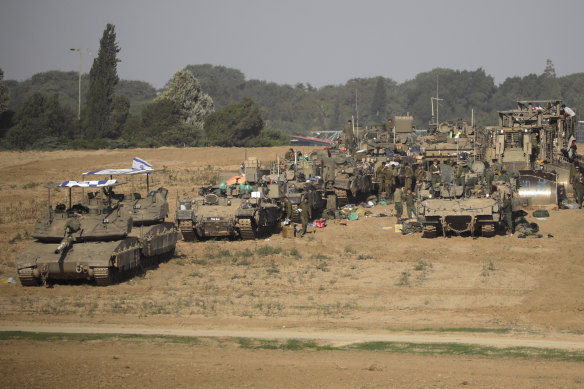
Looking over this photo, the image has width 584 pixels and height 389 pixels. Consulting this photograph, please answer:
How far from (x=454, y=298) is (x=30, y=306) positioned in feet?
28.1

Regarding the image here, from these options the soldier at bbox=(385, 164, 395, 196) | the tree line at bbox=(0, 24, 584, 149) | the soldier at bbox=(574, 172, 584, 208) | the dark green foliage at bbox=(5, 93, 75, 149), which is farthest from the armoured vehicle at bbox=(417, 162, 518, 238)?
the dark green foliage at bbox=(5, 93, 75, 149)

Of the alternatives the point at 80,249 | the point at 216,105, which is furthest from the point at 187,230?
the point at 216,105

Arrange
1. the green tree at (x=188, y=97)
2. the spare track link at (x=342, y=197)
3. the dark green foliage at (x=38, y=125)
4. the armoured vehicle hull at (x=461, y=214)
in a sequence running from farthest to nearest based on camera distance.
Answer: the green tree at (x=188, y=97) < the dark green foliage at (x=38, y=125) < the spare track link at (x=342, y=197) < the armoured vehicle hull at (x=461, y=214)

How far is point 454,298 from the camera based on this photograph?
1694 cm

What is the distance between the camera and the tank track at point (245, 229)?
24.0m

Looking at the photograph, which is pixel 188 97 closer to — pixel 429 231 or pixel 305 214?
pixel 305 214

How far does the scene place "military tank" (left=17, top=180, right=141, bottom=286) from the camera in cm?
1817

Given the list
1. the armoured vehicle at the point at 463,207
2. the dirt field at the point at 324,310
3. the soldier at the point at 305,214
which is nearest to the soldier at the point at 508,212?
the armoured vehicle at the point at 463,207

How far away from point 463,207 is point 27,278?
39.7 feet

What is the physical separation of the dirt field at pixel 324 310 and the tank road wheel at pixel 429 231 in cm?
27

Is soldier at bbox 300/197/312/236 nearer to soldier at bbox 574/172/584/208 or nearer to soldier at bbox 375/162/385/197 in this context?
soldier at bbox 375/162/385/197

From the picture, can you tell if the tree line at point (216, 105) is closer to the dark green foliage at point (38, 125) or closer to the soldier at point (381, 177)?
the dark green foliage at point (38, 125)

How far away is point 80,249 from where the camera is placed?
18.6 metres

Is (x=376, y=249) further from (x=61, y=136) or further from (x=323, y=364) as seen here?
(x=61, y=136)
